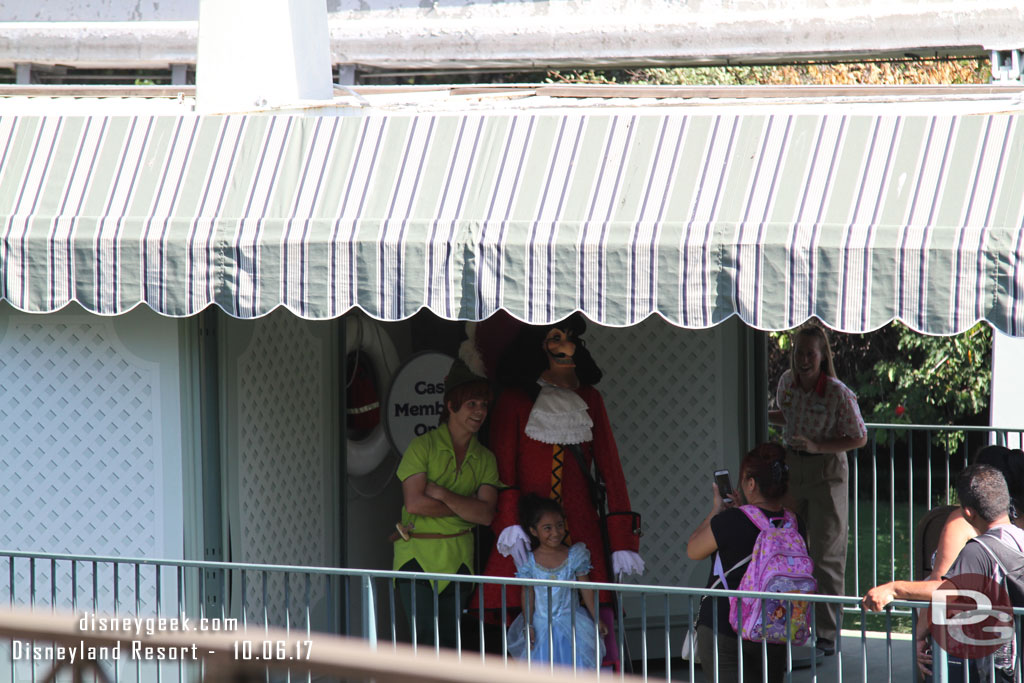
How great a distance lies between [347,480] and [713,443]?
6.66 feet

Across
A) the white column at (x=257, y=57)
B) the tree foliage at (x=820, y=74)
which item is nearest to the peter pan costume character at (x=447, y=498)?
the white column at (x=257, y=57)

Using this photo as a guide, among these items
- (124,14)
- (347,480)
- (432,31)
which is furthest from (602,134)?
(124,14)

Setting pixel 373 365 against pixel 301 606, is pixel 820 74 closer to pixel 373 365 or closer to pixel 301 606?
pixel 373 365

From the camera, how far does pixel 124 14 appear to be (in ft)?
42.2

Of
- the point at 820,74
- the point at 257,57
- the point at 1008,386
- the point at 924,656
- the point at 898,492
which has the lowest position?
the point at 898,492

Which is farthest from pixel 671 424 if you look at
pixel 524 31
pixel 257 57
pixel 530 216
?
pixel 524 31

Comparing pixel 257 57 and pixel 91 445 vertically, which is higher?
pixel 257 57

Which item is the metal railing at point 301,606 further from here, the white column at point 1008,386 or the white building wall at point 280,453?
the white column at point 1008,386

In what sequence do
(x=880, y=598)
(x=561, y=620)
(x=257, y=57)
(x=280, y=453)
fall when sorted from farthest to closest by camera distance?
(x=280, y=453) < (x=257, y=57) < (x=561, y=620) < (x=880, y=598)

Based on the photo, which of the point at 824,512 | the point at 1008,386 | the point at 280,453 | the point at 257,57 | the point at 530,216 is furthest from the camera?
the point at 1008,386

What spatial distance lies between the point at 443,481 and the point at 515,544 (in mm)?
492

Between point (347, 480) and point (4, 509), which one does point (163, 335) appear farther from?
point (347, 480)

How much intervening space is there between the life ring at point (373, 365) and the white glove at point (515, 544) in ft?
5.33

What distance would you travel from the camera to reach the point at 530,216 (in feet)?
17.6
